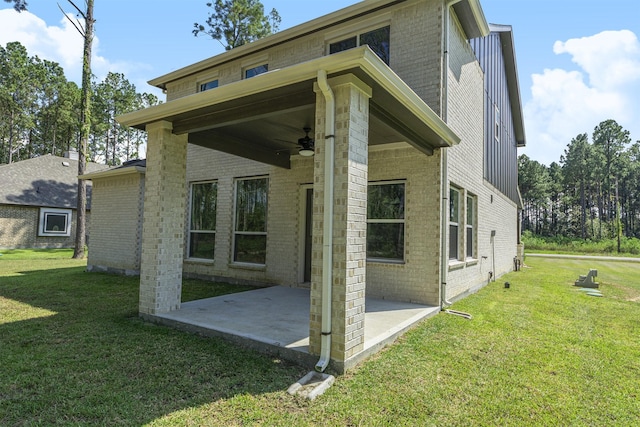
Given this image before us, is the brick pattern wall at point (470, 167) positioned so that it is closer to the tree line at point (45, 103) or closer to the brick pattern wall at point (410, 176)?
the brick pattern wall at point (410, 176)

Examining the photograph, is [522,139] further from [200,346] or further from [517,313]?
[200,346]

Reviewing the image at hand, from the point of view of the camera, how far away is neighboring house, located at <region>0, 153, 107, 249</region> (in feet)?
55.8

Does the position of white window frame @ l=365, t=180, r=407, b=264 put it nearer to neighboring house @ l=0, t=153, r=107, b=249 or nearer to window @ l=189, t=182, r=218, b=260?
window @ l=189, t=182, r=218, b=260

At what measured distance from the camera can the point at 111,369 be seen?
11.1 feet

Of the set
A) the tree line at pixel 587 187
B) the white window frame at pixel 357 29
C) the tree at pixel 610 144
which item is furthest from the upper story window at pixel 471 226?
the tree at pixel 610 144

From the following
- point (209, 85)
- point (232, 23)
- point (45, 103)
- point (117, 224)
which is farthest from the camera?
point (45, 103)

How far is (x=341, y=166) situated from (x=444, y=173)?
3.40m

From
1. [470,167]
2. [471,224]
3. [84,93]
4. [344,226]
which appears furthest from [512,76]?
[84,93]

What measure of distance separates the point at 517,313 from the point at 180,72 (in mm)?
10222

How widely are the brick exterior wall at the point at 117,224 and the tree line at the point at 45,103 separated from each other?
20485 mm

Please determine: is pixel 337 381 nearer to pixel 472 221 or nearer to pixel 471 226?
pixel 471 226

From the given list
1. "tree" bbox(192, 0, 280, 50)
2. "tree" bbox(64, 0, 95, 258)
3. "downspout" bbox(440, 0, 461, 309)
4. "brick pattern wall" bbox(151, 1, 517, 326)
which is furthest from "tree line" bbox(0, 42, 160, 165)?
"downspout" bbox(440, 0, 461, 309)

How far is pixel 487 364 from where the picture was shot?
12.4ft

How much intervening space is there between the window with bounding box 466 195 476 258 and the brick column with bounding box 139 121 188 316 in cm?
630
